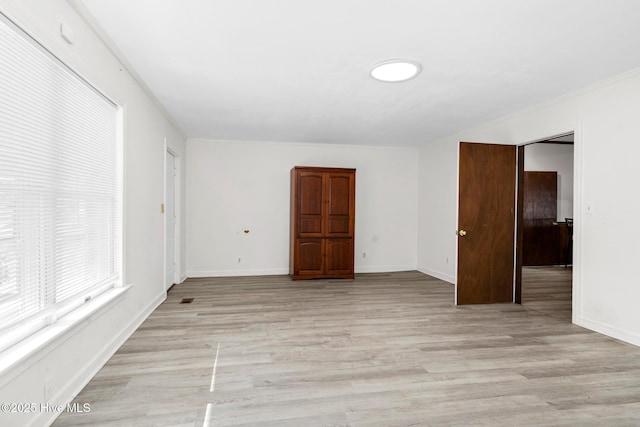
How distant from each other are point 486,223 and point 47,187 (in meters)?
4.53

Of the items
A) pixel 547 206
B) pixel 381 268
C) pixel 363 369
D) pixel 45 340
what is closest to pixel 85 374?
pixel 45 340

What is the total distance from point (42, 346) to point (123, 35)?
2150 mm

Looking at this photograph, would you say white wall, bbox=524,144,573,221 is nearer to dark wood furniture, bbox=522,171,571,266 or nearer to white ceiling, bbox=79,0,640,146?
dark wood furniture, bbox=522,171,571,266

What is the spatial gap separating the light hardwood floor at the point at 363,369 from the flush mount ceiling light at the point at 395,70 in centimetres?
248

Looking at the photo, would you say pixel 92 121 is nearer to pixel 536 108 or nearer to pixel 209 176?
pixel 209 176

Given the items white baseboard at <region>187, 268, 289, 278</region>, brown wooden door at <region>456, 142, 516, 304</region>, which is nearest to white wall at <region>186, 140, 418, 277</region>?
white baseboard at <region>187, 268, 289, 278</region>

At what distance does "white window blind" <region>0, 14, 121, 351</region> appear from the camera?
162cm

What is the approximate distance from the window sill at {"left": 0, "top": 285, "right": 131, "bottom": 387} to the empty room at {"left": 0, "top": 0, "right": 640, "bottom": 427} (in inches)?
0.6

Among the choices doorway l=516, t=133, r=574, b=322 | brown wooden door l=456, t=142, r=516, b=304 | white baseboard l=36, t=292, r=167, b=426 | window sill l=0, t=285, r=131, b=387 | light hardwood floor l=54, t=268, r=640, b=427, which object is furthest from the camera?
doorway l=516, t=133, r=574, b=322

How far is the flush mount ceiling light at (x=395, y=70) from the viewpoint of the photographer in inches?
113

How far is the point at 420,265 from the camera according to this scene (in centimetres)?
668

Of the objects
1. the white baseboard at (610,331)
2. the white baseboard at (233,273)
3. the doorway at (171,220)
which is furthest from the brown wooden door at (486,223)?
the doorway at (171,220)

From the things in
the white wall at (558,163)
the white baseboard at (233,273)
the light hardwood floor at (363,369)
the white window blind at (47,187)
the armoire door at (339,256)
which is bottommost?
the light hardwood floor at (363,369)

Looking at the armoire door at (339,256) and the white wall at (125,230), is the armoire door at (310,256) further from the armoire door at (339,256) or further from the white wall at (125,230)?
the white wall at (125,230)
